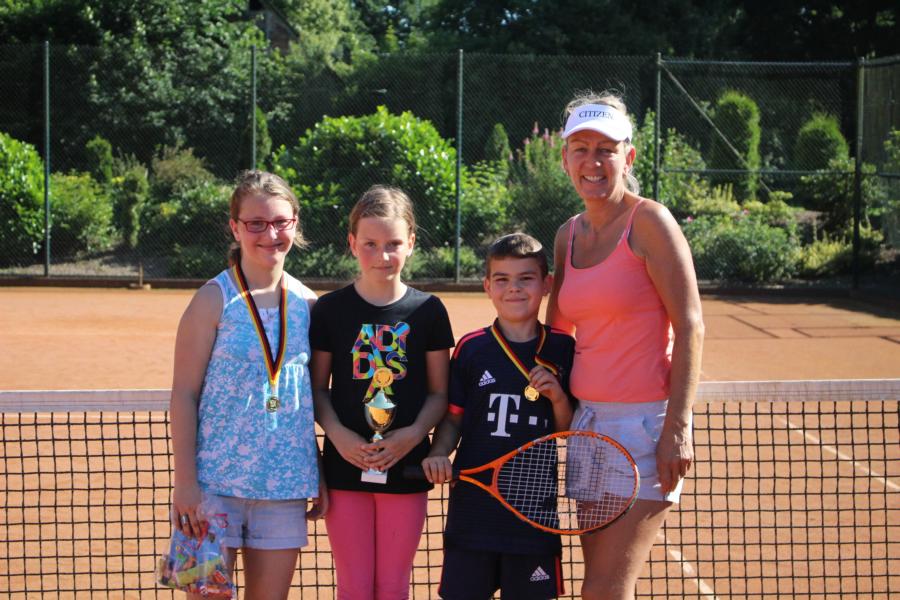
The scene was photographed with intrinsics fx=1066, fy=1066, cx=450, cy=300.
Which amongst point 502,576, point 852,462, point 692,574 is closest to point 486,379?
point 502,576

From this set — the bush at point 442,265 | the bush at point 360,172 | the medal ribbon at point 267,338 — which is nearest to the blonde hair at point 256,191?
the medal ribbon at point 267,338

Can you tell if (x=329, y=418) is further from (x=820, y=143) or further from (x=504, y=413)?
(x=820, y=143)

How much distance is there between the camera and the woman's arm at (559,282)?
3359 millimetres

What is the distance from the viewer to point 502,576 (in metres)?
3.19

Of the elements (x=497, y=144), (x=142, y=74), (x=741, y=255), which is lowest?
(x=741, y=255)

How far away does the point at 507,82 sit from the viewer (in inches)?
908

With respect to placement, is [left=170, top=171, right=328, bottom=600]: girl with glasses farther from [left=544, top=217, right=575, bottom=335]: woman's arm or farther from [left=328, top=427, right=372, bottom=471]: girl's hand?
[left=544, top=217, right=575, bottom=335]: woman's arm

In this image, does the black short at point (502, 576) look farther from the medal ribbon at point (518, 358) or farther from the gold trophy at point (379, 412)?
the medal ribbon at point (518, 358)

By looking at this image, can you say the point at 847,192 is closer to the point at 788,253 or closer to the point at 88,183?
the point at 788,253

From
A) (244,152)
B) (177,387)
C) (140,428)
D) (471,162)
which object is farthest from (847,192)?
(177,387)

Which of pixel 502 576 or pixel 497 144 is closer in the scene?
pixel 502 576

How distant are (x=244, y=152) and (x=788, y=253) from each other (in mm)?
9431

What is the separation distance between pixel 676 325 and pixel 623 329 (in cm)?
16

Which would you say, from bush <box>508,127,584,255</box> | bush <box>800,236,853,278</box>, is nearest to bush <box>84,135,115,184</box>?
bush <box>508,127,584,255</box>
